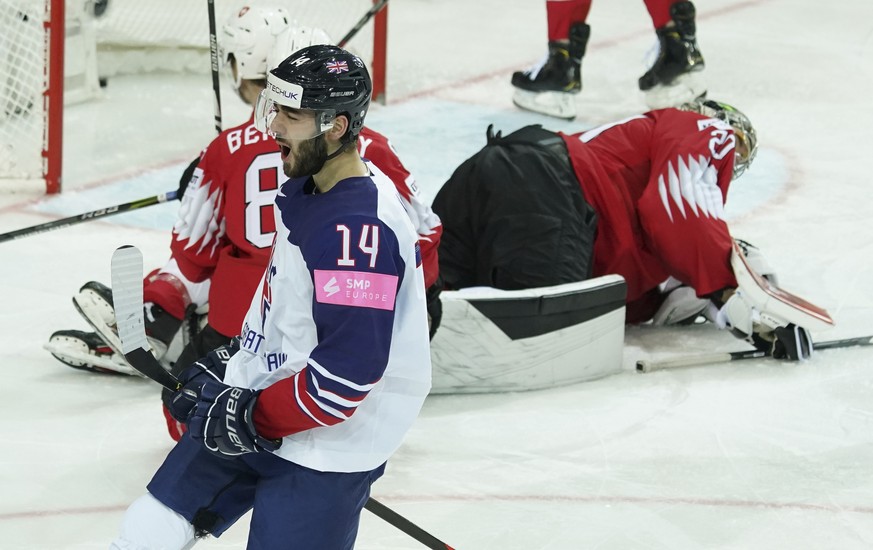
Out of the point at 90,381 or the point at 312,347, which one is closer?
the point at 312,347

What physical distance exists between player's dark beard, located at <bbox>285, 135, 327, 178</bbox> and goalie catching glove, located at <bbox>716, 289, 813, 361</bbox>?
1.74 metres

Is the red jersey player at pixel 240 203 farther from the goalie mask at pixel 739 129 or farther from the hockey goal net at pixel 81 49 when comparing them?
the hockey goal net at pixel 81 49

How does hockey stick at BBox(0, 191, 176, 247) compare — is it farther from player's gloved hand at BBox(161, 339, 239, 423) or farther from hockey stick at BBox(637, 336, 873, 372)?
player's gloved hand at BBox(161, 339, 239, 423)

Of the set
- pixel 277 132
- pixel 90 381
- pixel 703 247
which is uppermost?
pixel 277 132

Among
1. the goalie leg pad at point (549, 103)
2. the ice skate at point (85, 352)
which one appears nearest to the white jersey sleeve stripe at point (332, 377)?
the ice skate at point (85, 352)

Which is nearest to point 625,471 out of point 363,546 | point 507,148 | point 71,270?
point 363,546

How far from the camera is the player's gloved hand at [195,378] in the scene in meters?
1.92

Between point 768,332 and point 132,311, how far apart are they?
196 cm

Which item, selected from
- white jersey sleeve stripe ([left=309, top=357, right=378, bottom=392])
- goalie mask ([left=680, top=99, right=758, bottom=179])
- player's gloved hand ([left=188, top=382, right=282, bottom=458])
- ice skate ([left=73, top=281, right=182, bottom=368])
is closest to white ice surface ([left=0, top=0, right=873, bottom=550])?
ice skate ([left=73, top=281, right=182, bottom=368])

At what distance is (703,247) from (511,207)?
1.52 ft

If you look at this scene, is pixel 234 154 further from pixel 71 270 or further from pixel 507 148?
pixel 71 270

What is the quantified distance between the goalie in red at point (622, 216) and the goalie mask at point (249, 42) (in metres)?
0.70

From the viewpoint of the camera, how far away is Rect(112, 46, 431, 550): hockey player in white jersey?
1740 millimetres

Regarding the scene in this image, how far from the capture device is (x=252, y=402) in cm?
181
